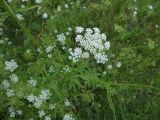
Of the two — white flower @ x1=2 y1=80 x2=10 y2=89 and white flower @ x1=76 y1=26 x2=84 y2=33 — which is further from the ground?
white flower @ x1=76 y1=26 x2=84 y2=33

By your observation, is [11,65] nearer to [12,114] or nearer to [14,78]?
[14,78]

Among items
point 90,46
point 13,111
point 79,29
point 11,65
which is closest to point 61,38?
point 79,29

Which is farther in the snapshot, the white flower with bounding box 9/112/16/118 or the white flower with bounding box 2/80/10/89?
the white flower with bounding box 9/112/16/118

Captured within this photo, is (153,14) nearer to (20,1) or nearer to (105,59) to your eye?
(105,59)

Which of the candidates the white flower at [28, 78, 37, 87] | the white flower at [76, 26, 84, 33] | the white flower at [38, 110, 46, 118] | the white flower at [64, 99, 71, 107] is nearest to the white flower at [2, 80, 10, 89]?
the white flower at [28, 78, 37, 87]

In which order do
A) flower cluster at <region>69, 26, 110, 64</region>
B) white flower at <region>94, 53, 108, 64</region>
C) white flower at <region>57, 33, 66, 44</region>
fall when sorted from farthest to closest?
white flower at <region>57, 33, 66, 44</region>, white flower at <region>94, 53, 108, 64</region>, flower cluster at <region>69, 26, 110, 64</region>

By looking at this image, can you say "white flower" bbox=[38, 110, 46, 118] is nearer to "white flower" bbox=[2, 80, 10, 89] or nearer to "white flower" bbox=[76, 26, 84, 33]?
"white flower" bbox=[2, 80, 10, 89]
